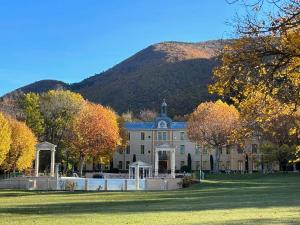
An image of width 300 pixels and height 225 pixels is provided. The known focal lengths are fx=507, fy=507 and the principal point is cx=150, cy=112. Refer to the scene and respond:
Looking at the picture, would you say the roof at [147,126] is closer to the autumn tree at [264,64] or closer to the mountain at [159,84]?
the mountain at [159,84]

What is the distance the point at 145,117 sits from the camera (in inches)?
5037

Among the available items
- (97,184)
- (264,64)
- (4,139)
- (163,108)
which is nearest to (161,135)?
(163,108)

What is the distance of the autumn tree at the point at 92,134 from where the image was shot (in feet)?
223

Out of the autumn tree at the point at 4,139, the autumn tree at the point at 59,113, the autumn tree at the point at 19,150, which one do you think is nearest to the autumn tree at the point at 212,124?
the autumn tree at the point at 59,113

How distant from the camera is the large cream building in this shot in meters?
89.9

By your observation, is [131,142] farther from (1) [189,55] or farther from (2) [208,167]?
(1) [189,55]

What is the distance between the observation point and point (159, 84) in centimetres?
15675

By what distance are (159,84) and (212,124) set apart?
8736 centimetres

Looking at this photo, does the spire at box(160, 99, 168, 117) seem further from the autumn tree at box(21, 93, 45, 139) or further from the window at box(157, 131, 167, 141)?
the autumn tree at box(21, 93, 45, 139)

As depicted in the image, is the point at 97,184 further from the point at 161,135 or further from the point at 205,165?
the point at 161,135

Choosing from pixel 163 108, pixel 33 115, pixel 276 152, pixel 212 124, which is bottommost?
pixel 276 152

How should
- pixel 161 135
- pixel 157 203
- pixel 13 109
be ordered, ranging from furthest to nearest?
pixel 161 135
pixel 13 109
pixel 157 203

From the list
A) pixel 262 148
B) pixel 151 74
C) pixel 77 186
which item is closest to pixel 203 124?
pixel 262 148

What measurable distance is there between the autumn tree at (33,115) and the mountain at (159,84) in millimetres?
59996
